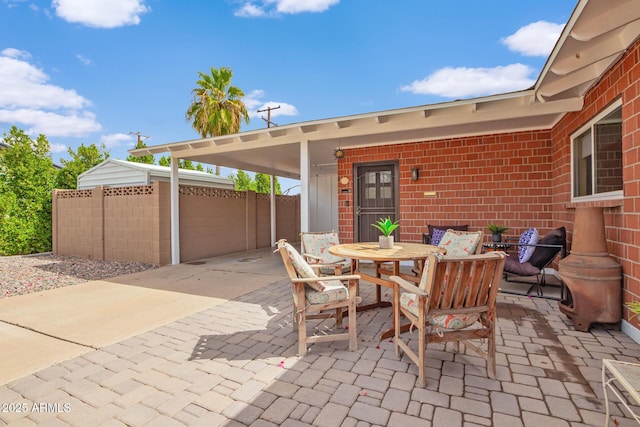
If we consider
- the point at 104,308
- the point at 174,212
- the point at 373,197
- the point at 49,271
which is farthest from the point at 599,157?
the point at 49,271

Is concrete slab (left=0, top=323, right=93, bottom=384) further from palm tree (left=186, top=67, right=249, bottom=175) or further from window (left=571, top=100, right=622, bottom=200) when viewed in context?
palm tree (left=186, top=67, right=249, bottom=175)

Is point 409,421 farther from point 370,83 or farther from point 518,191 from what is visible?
point 370,83

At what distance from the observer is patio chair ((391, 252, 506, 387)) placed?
205 cm

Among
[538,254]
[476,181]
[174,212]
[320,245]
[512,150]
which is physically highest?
[512,150]

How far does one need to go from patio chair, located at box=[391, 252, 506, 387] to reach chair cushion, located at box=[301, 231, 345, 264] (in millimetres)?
2103

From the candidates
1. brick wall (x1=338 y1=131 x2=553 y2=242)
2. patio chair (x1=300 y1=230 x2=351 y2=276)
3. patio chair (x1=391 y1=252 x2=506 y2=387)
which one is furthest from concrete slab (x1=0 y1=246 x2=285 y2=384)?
brick wall (x1=338 y1=131 x2=553 y2=242)

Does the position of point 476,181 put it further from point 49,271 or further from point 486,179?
point 49,271

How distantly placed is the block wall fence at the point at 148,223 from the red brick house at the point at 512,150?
1.11m

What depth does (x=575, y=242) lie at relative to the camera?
3238 mm

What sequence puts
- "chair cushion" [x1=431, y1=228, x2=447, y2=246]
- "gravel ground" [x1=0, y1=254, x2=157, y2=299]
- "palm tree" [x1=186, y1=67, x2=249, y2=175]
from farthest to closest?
1. "palm tree" [x1=186, y1=67, x2=249, y2=175]
2. "chair cushion" [x1=431, y1=228, x2=447, y2=246]
3. "gravel ground" [x1=0, y1=254, x2=157, y2=299]

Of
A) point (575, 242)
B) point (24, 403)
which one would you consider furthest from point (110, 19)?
point (575, 242)

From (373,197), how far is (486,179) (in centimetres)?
216

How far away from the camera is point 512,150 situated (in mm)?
5625

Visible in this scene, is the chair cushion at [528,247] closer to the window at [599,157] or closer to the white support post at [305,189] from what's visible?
the window at [599,157]
